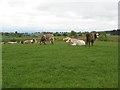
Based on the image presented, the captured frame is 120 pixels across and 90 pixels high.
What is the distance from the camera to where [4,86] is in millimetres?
9164

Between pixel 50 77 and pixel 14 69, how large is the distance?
2320mm

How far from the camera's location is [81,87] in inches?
354

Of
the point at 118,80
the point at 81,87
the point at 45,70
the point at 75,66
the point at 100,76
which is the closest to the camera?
the point at 81,87

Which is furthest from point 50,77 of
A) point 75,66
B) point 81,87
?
point 75,66

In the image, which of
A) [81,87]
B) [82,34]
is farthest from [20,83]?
[82,34]

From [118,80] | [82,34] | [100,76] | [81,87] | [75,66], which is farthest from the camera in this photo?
[82,34]

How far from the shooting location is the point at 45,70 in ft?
39.0

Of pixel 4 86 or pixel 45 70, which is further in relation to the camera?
pixel 45 70

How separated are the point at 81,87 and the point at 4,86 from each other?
231 cm

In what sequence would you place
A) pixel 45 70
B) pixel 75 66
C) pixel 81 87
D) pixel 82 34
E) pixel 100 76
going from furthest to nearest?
1. pixel 82 34
2. pixel 75 66
3. pixel 45 70
4. pixel 100 76
5. pixel 81 87

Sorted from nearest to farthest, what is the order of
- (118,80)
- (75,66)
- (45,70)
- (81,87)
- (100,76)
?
1. (81,87)
2. (118,80)
3. (100,76)
4. (45,70)
5. (75,66)

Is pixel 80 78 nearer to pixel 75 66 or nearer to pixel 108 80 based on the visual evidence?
pixel 108 80

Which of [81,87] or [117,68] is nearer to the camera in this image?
[81,87]

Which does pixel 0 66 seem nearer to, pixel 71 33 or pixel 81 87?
pixel 81 87
